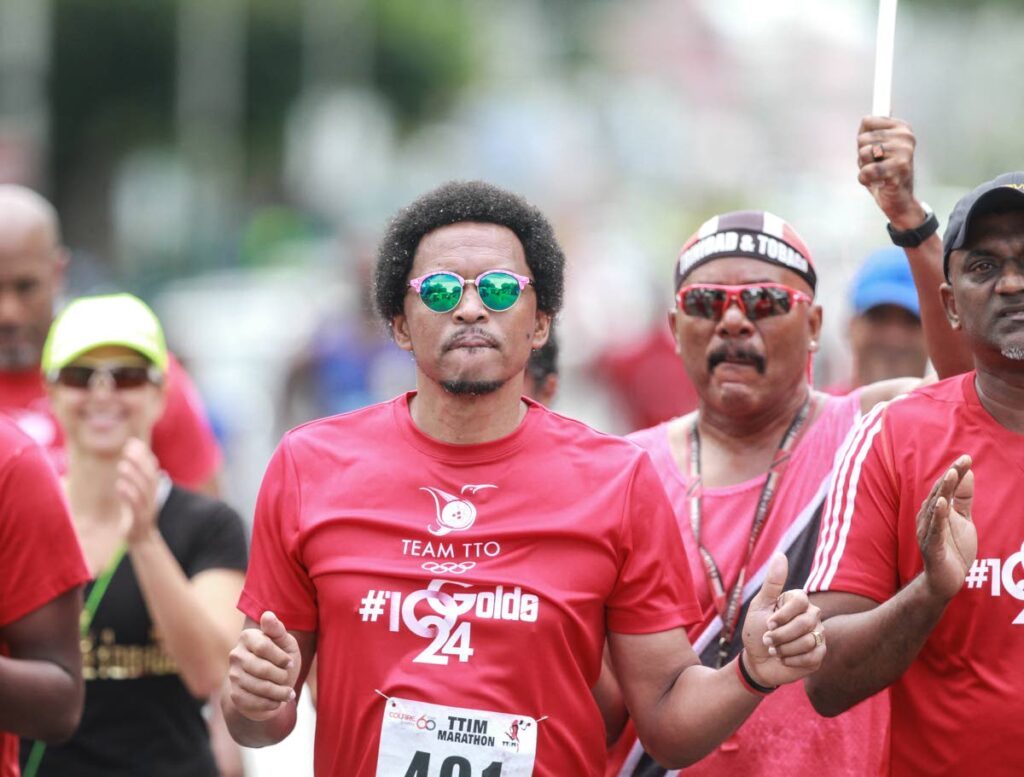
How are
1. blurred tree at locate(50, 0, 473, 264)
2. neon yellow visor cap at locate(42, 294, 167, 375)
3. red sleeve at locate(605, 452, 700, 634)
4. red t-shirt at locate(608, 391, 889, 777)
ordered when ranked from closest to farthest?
red sleeve at locate(605, 452, 700, 634), red t-shirt at locate(608, 391, 889, 777), neon yellow visor cap at locate(42, 294, 167, 375), blurred tree at locate(50, 0, 473, 264)

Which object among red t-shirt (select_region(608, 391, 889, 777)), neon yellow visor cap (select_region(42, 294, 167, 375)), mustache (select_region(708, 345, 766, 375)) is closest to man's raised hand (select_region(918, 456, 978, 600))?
red t-shirt (select_region(608, 391, 889, 777))

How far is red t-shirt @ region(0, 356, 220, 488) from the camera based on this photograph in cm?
664

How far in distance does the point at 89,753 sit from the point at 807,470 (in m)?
2.35

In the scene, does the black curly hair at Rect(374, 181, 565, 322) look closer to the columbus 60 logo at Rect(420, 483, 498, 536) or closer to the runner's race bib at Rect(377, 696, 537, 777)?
the columbus 60 logo at Rect(420, 483, 498, 536)

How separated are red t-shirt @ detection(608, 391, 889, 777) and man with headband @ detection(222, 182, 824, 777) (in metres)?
0.50

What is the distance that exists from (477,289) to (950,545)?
123 centimetres

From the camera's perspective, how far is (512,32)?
80688 mm

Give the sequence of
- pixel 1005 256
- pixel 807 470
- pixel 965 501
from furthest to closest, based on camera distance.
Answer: pixel 807 470, pixel 1005 256, pixel 965 501

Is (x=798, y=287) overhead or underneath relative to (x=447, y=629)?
overhead

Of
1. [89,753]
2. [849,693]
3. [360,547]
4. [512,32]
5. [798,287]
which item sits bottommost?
[89,753]

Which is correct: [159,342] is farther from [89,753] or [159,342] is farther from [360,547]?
[360,547]

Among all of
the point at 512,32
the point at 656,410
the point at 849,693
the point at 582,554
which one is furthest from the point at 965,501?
the point at 512,32

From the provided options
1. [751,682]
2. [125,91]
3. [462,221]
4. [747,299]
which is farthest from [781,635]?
[125,91]

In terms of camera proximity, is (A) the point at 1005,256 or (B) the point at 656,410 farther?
(B) the point at 656,410
